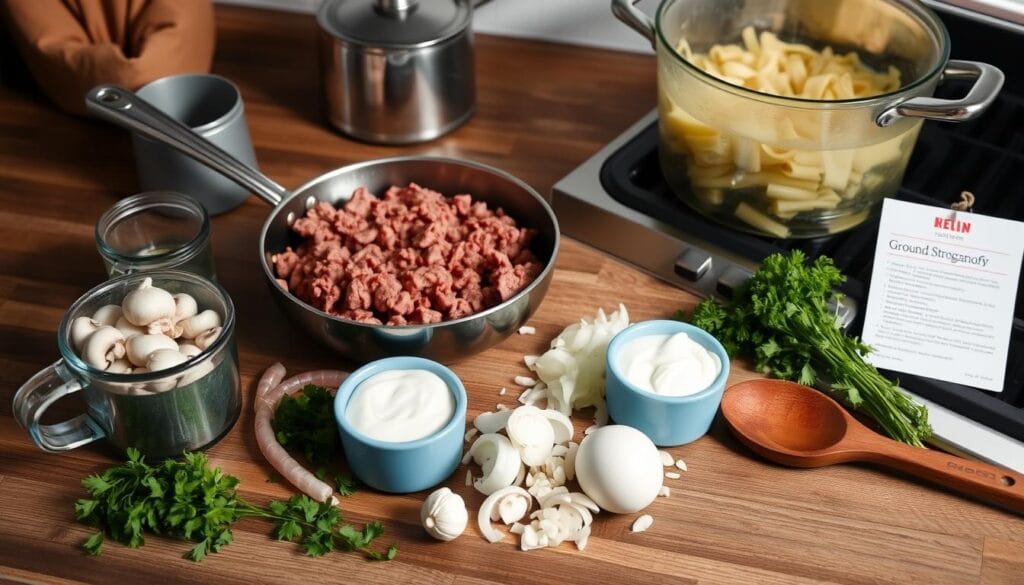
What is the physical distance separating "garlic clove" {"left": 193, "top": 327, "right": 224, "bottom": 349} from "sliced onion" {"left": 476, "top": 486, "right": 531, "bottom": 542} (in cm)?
34

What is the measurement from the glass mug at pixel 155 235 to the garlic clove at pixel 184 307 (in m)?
0.11

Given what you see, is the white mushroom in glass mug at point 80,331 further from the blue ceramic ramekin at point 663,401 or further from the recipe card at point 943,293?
the recipe card at point 943,293

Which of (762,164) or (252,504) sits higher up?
(762,164)

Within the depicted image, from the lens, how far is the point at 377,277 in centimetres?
126

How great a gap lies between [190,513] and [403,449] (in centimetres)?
23

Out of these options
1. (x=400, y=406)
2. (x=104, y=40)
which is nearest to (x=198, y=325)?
(x=400, y=406)

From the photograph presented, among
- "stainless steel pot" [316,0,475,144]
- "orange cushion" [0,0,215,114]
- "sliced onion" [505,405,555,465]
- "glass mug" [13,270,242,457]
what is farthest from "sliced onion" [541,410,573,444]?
"orange cushion" [0,0,215,114]

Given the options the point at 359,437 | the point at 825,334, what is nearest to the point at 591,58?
the point at 825,334

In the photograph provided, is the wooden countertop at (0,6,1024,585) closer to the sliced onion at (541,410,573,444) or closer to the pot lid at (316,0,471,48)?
the sliced onion at (541,410,573,444)

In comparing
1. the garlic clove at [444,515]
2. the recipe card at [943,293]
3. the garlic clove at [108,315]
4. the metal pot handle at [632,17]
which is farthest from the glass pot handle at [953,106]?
the garlic clove at [108,315]

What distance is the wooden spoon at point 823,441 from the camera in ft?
3.65

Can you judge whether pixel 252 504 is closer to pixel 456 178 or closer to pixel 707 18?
pixel 456 178

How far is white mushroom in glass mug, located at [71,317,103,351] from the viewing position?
3.66ft

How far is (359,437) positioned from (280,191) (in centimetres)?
46
